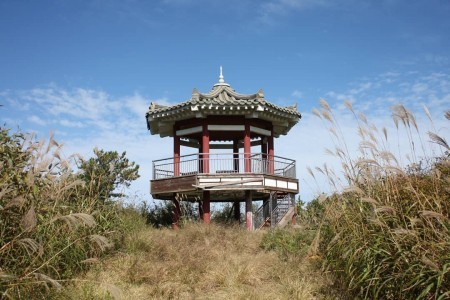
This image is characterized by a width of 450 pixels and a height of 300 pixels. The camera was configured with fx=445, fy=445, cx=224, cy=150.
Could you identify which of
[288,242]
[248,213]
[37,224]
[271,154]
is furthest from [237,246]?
[271,154]

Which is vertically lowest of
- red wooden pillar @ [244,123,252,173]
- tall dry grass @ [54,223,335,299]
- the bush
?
tall dry grass @ [54,223,335,299]

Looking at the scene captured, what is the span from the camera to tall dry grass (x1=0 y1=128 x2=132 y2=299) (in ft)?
17.3

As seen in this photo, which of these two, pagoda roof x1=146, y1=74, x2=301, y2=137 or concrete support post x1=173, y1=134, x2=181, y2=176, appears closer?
pagoda roof x1=146, y1=74, x2=301, y2=137

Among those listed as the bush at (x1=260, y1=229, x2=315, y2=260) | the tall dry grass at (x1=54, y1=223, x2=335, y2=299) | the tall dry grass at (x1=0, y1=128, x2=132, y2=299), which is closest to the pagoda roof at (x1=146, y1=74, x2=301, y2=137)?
the bush at (x1=260, y1=229, x2=315, y2=260)

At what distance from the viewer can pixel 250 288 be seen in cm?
762

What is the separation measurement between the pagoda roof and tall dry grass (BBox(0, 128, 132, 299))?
8767 mm

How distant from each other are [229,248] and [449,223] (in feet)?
18.2

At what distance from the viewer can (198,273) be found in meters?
8.34

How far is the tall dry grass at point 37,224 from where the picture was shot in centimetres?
528

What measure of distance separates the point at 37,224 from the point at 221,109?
448 inches

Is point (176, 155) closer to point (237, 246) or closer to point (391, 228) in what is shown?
point (237, 246)

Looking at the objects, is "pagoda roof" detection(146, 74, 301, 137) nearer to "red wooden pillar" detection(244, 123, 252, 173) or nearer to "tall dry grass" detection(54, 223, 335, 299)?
"red wooden pillar" detection(244, 123, 252, 173)

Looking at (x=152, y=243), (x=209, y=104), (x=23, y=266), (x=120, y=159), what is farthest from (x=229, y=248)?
(x=120, y=159)

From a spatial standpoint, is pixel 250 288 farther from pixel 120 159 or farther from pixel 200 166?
pixel 120 159
